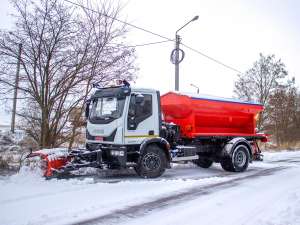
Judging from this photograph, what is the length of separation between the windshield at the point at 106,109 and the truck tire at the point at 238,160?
14.4 ft

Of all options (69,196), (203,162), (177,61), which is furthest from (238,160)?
(69,196)

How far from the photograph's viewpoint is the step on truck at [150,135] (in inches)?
366

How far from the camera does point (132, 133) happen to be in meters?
9.45

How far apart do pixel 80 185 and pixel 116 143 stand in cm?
152

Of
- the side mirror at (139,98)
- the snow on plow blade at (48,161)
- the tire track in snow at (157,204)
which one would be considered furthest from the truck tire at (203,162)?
the snow on plow blade at (48,161)

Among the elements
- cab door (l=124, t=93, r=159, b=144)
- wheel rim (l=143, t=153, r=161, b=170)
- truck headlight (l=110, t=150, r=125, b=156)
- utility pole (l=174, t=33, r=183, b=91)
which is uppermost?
utility pole (l=174, t=33, r=183, b=91)

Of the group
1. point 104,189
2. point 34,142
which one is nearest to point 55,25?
point 34,142

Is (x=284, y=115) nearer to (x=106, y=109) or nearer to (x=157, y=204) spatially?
(x=106, y=109)

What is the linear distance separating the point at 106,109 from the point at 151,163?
190 cm

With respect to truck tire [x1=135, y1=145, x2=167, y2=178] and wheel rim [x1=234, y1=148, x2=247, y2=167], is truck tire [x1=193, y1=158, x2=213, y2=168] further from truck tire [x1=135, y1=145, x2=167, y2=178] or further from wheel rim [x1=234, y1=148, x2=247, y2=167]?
truck tire [x1=135, y1=145, x2=167, y2=178]

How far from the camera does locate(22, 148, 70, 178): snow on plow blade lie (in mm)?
8883

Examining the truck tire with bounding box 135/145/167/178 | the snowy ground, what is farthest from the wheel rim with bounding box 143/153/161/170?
the snowy ground

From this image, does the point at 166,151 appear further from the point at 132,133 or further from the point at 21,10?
the point at 21,10

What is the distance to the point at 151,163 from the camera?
384 inches
